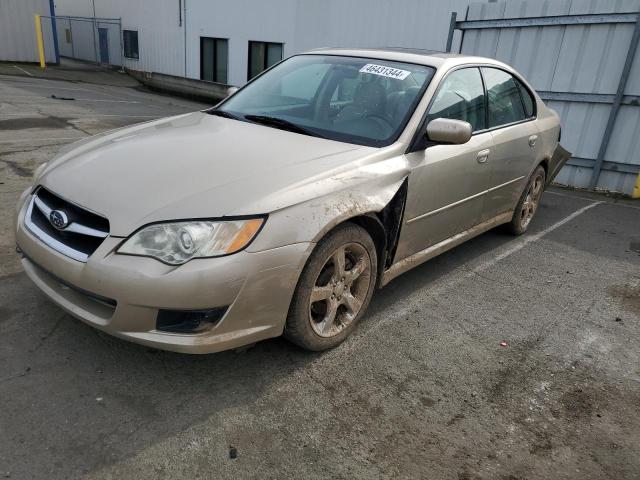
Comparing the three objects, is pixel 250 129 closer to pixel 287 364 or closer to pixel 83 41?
pixel 287 364

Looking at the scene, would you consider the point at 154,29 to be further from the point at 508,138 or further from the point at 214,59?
the point at 508,138

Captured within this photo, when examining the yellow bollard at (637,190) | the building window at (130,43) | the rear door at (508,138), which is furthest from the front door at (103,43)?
the rear door at (508,138)

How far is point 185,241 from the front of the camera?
2238 mm

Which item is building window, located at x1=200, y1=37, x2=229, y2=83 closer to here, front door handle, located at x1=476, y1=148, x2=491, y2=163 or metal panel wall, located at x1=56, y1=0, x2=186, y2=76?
metal panel wall, located at x1=56, y1=0, x2=186, y2=76

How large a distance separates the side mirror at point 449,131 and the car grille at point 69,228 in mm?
1942

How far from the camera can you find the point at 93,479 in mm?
1987

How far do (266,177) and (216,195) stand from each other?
29cm

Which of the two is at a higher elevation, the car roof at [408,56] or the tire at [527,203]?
the car roof at [408,56]

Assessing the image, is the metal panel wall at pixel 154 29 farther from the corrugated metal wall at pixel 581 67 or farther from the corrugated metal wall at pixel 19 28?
the corrugated metal wall at pixel 581 67

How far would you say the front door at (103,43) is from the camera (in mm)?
23413

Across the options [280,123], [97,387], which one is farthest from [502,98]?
[97,387]

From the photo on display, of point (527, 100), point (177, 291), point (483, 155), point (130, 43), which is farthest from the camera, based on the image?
point (130, 43)

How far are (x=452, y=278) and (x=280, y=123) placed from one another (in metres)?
1.89

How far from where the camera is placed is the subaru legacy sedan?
7.40 feet
